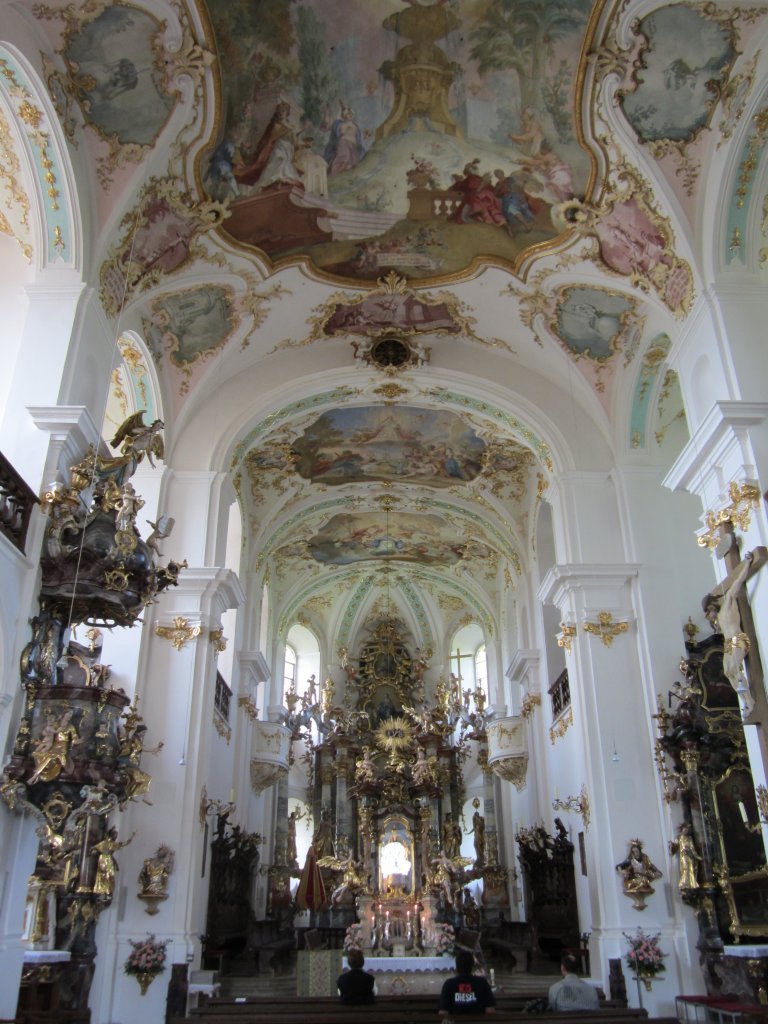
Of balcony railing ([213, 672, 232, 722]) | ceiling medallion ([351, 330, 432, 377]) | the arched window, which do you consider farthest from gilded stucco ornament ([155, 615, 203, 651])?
the arched window

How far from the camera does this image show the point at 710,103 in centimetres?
1006

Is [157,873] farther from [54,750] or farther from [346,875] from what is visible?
[346,875]

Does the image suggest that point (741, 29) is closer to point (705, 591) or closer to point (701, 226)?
point (701, 226)

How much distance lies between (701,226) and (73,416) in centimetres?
731

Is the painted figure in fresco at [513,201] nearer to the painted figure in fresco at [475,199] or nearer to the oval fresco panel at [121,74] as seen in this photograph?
the painted figure in fresco at [475,199]

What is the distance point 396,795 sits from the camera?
23.4 meters

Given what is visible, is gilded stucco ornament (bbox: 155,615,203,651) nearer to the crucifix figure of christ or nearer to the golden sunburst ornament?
the crucifix figure of christ

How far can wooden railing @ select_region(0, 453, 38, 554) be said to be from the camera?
26.8 ft

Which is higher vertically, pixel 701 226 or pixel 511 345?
pixel 511 345

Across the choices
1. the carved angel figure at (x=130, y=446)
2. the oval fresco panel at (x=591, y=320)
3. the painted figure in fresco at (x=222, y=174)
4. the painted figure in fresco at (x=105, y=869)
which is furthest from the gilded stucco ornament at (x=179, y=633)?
the oval fresco panel at (x=591, y=320)

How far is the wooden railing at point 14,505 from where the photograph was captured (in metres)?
8.16

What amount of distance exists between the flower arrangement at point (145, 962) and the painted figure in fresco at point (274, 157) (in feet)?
32.2

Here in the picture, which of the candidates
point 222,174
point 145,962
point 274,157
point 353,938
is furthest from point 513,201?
point 353,938

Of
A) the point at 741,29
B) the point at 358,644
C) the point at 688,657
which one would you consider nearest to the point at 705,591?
the point at 688,657
